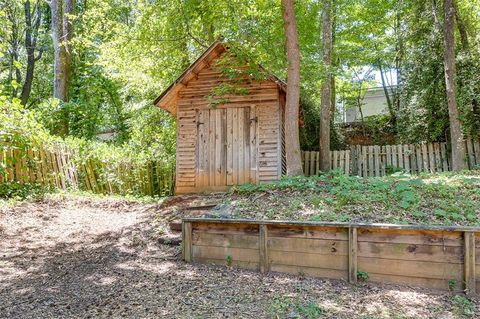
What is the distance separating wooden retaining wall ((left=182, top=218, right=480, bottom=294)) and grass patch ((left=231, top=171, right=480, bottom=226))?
1.28 ft

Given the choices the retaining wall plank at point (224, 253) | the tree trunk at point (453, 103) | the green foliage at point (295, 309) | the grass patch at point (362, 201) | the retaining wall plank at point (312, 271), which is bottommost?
the green foliage at point (295, 309)

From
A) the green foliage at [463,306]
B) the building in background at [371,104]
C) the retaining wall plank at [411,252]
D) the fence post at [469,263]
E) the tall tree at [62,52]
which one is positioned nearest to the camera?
the green foliage at [463,306]

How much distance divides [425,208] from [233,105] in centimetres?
585

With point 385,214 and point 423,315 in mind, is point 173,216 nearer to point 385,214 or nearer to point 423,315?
point 385,214

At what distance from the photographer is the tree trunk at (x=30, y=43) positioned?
18.1 meters

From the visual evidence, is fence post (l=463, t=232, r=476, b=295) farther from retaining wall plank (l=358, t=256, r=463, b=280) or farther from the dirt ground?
the dirt ground

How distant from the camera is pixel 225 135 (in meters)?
9.16

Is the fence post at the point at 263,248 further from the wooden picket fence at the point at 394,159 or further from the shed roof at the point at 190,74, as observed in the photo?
the wooden picket fence at the point at 394,159

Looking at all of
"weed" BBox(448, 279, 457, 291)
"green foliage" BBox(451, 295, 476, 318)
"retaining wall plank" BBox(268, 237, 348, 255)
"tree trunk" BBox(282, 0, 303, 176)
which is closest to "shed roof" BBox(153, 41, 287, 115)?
"tree trunk" BBox(282, 0, 303, 176)

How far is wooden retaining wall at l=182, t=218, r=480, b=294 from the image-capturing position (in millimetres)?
3482

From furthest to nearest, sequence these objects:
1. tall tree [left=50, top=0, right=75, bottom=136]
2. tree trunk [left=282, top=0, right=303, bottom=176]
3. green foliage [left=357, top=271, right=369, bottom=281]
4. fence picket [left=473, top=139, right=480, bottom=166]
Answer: tall tree [left=50, top=0, right=75, bottom=136] → fence picket [left=473, top=139, right=480, bottom=166] → tree trunk [left=282, top=0, right=303, bottom=176] → green foliage [left=357, top=271, right=369, bottom=281]

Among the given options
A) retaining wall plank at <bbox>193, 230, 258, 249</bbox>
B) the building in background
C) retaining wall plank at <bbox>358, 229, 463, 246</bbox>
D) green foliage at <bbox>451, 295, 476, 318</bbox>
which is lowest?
green foliage at <bbox>451, 295, 476, 318</bbox>

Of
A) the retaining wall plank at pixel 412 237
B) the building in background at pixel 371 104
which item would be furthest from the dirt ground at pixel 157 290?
the building in background at pixel 371 104

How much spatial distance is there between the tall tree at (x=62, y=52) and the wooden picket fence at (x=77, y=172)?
3.14 meters
